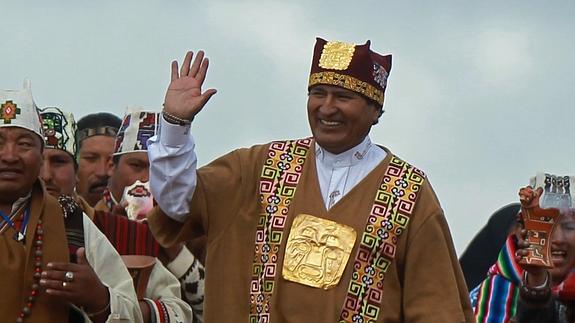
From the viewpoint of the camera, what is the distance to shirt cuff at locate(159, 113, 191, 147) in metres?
8.36

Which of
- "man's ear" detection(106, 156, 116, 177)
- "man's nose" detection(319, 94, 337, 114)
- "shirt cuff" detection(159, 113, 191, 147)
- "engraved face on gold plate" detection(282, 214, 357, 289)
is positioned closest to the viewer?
"shirt cuff" detection(159, 113, 191, 147)

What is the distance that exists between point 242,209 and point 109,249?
0.68 metres

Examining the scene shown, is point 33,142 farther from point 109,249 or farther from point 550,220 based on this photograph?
point 550,220

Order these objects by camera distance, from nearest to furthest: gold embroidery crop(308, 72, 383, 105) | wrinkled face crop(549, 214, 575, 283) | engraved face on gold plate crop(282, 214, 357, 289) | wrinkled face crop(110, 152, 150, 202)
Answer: engraved face on gold plate crop(282, 214, 357, 289)
gold embroidery crop(308, 72, 383, 105)
wrinkled face crop(549, 214, 575, 283)
wrinkled face crop(110, 152, 150, 202)

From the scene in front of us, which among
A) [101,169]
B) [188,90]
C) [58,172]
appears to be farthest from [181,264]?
[188,90]

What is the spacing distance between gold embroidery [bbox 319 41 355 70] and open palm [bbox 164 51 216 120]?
657 mm

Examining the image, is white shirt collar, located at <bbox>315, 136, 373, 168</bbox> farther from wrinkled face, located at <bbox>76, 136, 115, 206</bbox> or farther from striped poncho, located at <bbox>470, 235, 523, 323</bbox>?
wrinkled face, located at <bbox>76, 136, 115, 206</bbox>

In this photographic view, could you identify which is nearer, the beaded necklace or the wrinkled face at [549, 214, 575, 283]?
the beaded necklace

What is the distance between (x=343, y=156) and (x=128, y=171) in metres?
2.17

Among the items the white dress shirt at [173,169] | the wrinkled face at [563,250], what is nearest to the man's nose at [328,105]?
the white dress shirt at [173,169]

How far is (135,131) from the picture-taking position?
11.0 meters

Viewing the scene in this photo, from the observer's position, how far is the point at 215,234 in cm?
873

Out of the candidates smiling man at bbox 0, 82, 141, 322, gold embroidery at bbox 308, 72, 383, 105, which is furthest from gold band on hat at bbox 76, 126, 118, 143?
gold embroidery at bbox 308, 72, 383, 105

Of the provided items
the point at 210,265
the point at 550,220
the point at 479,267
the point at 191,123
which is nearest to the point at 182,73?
the point at 191,123
